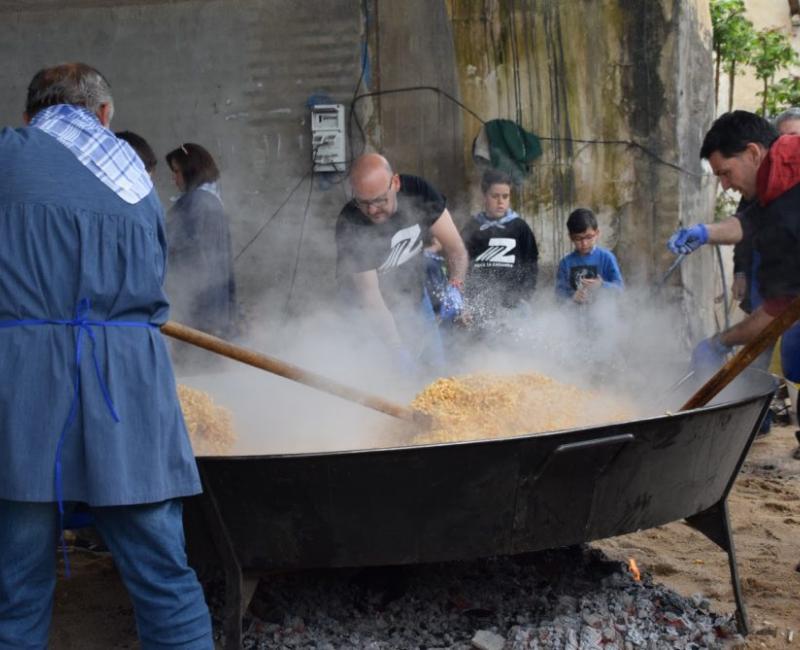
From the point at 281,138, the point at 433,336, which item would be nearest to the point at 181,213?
the point at 433,336

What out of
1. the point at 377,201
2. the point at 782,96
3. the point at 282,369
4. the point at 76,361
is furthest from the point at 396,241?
the point at 782,96

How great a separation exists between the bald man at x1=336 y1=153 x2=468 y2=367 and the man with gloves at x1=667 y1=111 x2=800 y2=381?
5.07ft

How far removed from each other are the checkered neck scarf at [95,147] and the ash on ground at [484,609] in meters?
1.65

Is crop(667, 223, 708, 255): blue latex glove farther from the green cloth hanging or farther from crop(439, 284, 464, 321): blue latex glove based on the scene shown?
Result: the green cloth hanging

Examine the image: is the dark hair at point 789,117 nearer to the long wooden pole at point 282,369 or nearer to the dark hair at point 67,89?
the long wooden pole at point 282,369

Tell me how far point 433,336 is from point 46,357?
108 inches

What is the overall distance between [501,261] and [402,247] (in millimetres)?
939

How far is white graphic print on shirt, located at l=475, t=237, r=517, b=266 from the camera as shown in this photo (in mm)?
5691

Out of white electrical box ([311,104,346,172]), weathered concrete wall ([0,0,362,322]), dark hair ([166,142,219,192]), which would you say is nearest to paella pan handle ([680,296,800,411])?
dark hair ([166,142,219,192])

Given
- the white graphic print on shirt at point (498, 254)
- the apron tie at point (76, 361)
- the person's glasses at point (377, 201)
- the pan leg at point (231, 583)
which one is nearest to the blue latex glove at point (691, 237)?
the white graphic print on shirt at point (498, 254)

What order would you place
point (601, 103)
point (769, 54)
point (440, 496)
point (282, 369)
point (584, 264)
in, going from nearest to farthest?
point (440, 496)
point (282, 369)
point (584, 264)
point (601, 103)
point (769, 54)

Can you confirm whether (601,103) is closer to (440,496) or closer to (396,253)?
(396,253)

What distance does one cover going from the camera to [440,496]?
268 cm

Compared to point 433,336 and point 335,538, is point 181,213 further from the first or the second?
point 335,538
